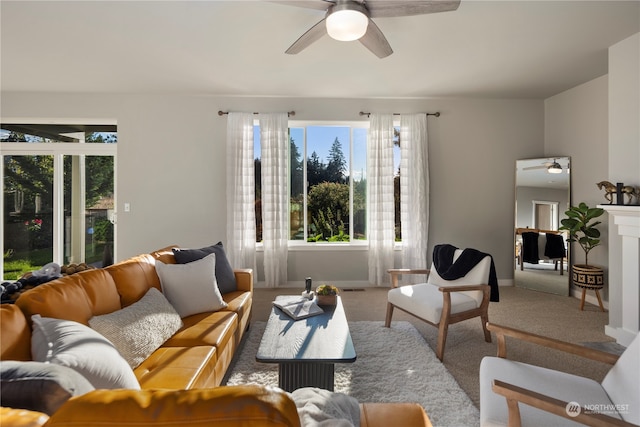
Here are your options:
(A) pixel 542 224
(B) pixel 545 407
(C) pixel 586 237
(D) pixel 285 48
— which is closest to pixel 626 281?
(C) pixel 586 237

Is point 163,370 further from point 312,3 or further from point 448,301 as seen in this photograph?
point 312,3

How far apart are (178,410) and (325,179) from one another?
13.6 ft

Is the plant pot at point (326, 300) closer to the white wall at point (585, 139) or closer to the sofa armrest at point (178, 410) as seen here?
the sofa armrest at point (178, 410)

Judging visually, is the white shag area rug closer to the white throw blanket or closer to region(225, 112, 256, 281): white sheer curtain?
the white throw blanket

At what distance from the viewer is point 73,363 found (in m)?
1.08

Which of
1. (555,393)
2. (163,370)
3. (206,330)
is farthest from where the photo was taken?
(206,330)

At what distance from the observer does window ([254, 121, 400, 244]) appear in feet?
15.1

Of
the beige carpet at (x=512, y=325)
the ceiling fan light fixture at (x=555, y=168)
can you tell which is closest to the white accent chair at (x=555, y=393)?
the beige carpet at (x=512, y=325)

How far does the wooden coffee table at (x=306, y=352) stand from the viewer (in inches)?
66.4

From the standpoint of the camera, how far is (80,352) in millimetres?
1137

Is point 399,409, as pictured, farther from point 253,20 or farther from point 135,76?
point 135,76

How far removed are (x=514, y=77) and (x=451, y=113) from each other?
909 mm

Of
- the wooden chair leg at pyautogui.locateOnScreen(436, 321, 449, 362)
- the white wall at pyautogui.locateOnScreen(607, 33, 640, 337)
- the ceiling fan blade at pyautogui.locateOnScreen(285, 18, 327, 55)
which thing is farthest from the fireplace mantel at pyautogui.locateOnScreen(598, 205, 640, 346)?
the ceiling fan blade at pyautogui.locateOnScreen(285, 18, 327, 55)

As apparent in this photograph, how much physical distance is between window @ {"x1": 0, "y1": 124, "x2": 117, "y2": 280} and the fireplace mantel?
5945 mm
